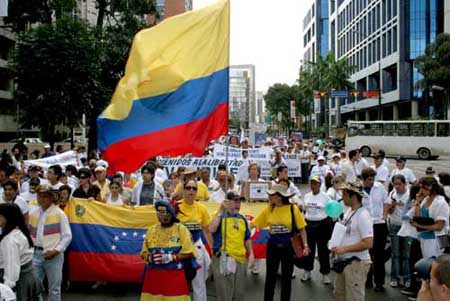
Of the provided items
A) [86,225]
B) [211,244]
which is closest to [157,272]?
[211,244]

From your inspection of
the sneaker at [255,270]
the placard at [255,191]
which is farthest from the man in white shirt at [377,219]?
the placard at [255,191]

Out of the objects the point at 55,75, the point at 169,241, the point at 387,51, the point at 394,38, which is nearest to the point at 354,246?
the point at 169,241

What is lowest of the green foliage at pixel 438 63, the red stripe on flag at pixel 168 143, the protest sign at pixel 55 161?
the protest sign at pixel 55 161

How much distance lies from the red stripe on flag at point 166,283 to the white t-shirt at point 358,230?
1.83m

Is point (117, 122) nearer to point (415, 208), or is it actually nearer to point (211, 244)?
point (211, 244)

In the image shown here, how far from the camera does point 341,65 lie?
88250 mm

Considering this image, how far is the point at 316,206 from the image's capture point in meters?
9.38

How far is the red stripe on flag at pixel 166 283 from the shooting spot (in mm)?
5719

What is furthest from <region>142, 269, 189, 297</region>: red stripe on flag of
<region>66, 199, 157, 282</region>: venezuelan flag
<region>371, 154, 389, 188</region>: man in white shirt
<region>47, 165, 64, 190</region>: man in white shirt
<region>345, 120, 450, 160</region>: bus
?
<region>345, 120, 450, 160</region>: bus

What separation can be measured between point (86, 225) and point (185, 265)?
2987mm

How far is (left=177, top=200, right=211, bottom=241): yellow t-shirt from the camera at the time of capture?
6926 mm

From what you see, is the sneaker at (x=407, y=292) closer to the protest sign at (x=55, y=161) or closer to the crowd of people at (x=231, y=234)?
the crowd of people at (x=231, y=234)

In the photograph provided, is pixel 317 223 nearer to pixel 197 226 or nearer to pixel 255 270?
pixel 255 270

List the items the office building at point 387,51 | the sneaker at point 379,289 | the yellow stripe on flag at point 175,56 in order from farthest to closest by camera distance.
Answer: the office building at point 387,51 → the sneaker at point 379,289 → the yellow stripe on flag at point 175,56
